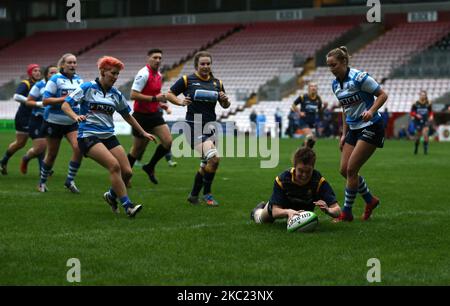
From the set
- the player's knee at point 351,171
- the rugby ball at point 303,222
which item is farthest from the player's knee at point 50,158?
the rugby ball at point 303,222

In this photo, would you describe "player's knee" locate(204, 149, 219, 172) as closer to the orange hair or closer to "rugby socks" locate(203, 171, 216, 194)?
"rugby socks" locate(203, 171, 216, 194)

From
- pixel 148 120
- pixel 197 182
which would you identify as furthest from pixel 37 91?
pixel 197 182

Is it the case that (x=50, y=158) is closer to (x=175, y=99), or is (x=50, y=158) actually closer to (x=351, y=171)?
(x=175, y=99)

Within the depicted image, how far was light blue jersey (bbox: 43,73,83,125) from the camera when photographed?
1243 cm

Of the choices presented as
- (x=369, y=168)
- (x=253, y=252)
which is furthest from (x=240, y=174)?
(x=253, y=252)

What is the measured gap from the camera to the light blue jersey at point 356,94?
30.5 feet

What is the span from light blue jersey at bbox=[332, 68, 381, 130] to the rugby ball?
1660 millimetres

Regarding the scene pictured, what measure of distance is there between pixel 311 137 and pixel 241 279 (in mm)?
15260

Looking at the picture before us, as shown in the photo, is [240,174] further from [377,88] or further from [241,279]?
[241,279]

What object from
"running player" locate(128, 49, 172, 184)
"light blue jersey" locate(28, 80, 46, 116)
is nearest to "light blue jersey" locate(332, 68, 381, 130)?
"running player" locate(128, 49, 172, 184)

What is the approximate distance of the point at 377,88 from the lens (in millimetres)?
9320

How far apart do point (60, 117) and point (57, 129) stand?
0.74 ft
